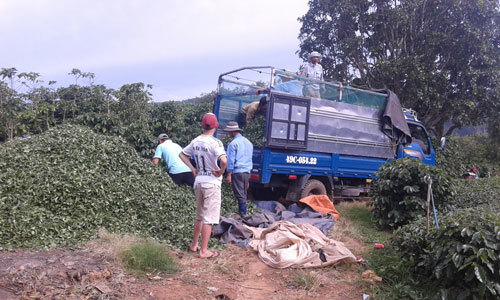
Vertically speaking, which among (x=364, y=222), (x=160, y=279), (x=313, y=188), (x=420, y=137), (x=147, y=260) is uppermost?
(x=420, y=137)

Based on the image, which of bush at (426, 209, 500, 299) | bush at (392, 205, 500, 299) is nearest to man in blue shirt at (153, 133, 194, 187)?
bush at (392, 205, 500, 299)

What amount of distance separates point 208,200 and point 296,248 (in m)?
1.23

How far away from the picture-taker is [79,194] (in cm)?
534

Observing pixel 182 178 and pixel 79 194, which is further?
pixel 182 178

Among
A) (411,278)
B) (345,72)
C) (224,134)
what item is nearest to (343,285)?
(411,278)

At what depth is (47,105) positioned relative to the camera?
961cm

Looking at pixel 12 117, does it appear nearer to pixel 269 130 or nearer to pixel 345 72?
pixel 269 130

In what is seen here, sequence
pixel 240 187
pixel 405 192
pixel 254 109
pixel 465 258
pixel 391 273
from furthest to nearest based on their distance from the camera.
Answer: pixel 254 109
pixel 405 192
pixel 240 187
pixel 391 273
pixel 465 258

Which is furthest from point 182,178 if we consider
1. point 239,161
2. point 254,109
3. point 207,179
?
point 207,179

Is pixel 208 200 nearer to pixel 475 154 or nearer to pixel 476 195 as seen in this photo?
pixel 476 195

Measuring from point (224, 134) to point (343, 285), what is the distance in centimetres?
498

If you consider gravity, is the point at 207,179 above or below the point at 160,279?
above

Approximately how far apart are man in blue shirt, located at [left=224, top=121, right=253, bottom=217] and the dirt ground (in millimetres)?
1813

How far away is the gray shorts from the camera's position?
16.7 feet
